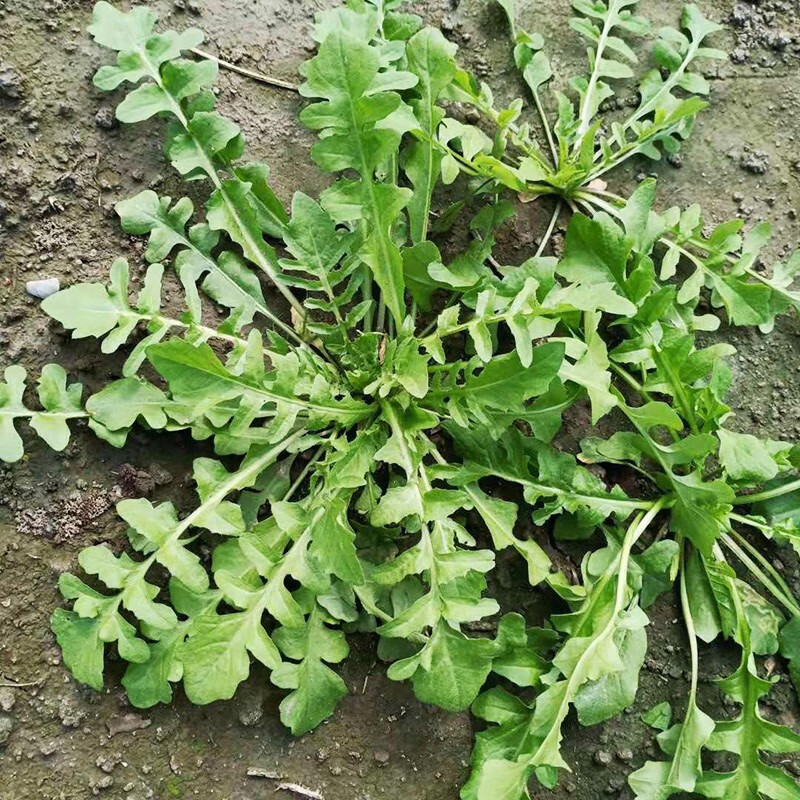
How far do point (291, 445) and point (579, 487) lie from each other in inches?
22.6

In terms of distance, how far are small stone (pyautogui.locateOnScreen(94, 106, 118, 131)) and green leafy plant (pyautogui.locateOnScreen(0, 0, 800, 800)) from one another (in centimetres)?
6

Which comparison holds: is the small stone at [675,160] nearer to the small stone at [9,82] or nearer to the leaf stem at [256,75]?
the leaf stem at [256,75]

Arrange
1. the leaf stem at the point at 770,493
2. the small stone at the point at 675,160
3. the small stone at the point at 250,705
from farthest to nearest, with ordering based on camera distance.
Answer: the small stone at the point at 675,160 < the leaf stem at the point at 770,493 < the small stone at the point at 250,705

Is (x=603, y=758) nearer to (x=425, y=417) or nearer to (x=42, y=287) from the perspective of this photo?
(x=425, y=417)

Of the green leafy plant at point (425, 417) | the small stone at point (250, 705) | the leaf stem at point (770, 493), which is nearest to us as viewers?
the green leafy plant at point (425, 417)

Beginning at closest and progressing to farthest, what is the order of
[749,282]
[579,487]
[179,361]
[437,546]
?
[179,361]
[437,546]
[579,487]
[749,282]

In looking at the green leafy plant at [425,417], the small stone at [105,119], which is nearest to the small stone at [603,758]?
the green leafy plant at [425,417]

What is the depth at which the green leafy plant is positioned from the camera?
143 cm

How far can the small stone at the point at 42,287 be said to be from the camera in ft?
5.16

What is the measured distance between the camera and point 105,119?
5.37ft

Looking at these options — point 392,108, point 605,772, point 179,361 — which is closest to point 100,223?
point 179,361

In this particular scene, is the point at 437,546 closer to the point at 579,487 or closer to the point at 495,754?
the point at 579,487

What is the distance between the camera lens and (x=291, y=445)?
1587mm

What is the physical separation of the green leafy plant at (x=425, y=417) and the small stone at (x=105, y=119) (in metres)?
0.06
